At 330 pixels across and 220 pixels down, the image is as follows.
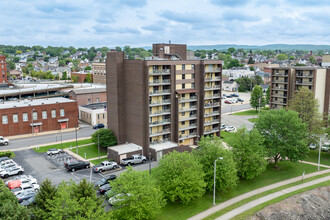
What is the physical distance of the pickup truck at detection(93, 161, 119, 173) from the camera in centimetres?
5075

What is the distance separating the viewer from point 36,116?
7319cm

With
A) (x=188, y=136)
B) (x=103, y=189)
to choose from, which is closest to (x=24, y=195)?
(x=103, y=189)

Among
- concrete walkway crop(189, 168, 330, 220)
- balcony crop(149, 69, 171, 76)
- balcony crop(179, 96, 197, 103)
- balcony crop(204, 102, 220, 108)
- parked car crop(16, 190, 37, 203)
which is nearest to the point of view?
concrete walkway crop(189, 168, 330, 220)

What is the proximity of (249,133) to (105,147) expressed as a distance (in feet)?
92.2

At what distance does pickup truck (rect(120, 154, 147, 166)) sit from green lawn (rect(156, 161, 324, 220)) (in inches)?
614

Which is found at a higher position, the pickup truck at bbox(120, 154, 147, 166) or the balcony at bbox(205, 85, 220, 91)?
the balcony at bbox(205, 85, 220, 91)

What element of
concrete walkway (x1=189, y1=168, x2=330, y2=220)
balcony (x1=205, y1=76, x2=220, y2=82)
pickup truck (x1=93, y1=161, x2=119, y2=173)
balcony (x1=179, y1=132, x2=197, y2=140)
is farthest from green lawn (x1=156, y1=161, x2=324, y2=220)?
balcony (x1=205, y1=76, x2=220, y2=82)

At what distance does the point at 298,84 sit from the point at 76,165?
5624 cm

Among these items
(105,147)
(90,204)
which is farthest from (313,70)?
(90,204)

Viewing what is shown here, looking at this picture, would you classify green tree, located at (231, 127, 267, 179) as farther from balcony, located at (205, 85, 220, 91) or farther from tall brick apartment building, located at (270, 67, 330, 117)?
tall brick apartment building, located at (270, 67, 330, 117)

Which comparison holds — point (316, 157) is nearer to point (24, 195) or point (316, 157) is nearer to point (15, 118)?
point (24, 195)

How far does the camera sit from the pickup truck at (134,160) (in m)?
54.3

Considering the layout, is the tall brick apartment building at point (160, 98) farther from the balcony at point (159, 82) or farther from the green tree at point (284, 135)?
the green tree at point (284, 135)

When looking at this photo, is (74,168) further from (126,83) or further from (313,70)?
(313,70)
